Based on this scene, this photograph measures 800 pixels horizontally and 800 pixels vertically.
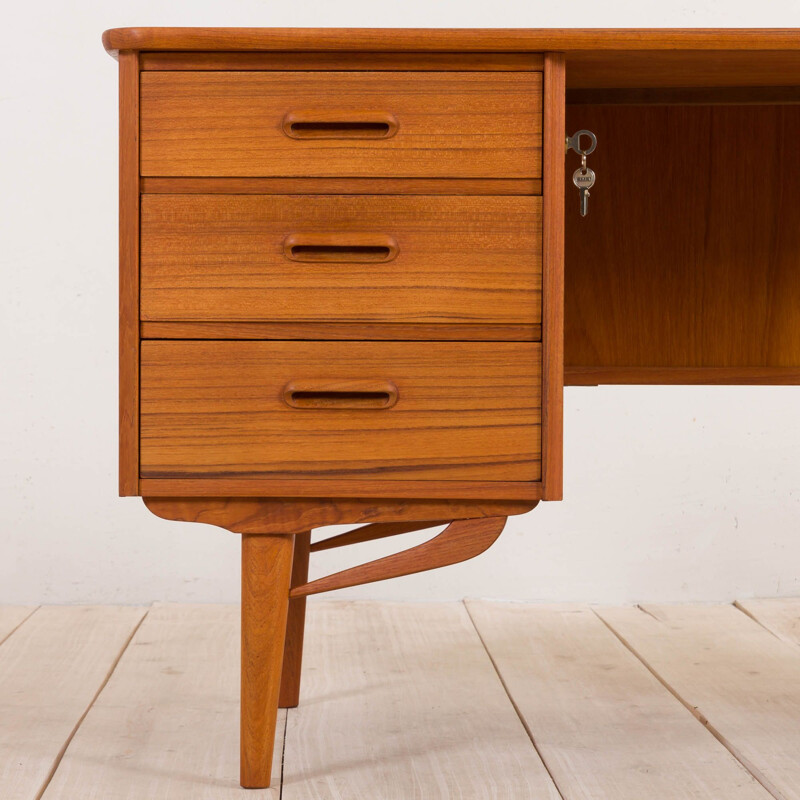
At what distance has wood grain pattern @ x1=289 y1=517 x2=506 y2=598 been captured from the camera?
A: 3.49 ft

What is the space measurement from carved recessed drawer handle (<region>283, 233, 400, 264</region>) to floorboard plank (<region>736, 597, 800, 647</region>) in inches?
43.2

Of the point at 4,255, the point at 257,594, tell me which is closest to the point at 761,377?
the point at 257,594

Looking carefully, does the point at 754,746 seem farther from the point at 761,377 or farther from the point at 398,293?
the point at 398,293

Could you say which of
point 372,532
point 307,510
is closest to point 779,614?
point 372,532

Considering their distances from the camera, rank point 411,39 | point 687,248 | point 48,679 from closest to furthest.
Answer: point 411,39 → point 687,248 → point 48,679

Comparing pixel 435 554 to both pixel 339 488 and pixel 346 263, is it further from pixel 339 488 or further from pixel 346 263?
pixel 346 263

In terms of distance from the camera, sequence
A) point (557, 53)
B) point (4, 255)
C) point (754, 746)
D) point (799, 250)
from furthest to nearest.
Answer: point (4, 255) < point (799, 250) < point (754, 746) < point (557, 53)

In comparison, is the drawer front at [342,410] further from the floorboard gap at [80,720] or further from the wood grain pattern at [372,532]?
the floorboard gap at [80,720]

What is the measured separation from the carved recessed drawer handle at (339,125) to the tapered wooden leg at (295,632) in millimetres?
543

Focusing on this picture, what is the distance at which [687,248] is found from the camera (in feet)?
4.56

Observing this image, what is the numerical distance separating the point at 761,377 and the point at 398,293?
50cm

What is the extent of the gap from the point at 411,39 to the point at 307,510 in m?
0.46

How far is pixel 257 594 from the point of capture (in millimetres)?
1073

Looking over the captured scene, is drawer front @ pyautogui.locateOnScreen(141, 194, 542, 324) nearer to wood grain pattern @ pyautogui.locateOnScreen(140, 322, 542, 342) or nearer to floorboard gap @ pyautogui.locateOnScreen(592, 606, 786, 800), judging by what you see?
wood grain pattern @ pyautogui.locateOnScreen(140, 322, 542, 342)
